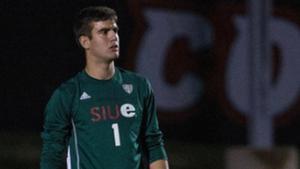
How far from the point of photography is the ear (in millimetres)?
4625

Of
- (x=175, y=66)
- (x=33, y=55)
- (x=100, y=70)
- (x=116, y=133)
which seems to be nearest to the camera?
(x=116, y=133)

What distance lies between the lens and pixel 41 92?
9266mm

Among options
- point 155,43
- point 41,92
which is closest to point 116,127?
point 41,92

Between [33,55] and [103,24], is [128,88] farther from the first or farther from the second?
[33,55]

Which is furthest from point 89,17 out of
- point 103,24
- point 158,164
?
point 158,164

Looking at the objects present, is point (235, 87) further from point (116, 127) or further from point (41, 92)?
point (116, 127)

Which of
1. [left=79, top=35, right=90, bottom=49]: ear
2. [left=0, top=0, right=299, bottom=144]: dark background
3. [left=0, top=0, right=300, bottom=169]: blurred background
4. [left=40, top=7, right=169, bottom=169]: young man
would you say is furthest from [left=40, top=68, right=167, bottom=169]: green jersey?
[left=0, top=0, right=299, bottom=144]: dark background

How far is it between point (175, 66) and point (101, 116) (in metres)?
5.83

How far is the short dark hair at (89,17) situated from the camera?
456 cm

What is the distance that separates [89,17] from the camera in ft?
15.0

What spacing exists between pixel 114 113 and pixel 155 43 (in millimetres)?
5566

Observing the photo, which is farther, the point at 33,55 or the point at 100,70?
the point at 33,55

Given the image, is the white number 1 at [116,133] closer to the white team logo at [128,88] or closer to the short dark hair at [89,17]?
the white team logo at [128,88]

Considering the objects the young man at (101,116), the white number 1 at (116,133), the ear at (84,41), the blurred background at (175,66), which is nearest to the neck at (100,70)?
the young man at (101,116)
